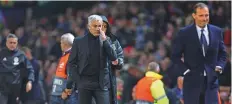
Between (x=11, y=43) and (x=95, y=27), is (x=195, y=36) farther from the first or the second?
(x=11, y=43)

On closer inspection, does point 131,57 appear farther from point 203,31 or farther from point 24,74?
point 203,31

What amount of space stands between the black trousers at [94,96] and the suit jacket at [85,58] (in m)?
0.10

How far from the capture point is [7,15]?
24.4 meters

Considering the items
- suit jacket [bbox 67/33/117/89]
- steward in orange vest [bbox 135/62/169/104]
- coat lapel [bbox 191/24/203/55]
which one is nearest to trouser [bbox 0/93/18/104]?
steward in orange vest [bbox 135/62/169/104]

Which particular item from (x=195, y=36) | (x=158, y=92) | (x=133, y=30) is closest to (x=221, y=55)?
(x=195, y=36)

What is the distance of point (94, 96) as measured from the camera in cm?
1115

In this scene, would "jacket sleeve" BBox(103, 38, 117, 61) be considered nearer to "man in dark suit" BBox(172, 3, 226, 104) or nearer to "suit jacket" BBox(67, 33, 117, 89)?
"suit jacket" BBox(67, 33, 117, 89)

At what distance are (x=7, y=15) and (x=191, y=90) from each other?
1412 cm

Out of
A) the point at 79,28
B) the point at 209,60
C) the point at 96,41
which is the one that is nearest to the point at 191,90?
the point at 209,60

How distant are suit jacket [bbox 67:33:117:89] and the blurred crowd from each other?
566cm

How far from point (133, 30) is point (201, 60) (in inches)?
401

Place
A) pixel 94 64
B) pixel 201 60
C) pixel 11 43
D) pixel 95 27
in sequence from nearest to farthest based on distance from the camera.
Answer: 1. pixel 95 27
2. pixel 94 64
3. pixel 201 60
4. pixel 11 43

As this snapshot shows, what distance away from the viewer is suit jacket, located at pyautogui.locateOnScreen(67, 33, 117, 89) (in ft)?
36.1

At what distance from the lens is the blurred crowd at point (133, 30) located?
59.0 feet
